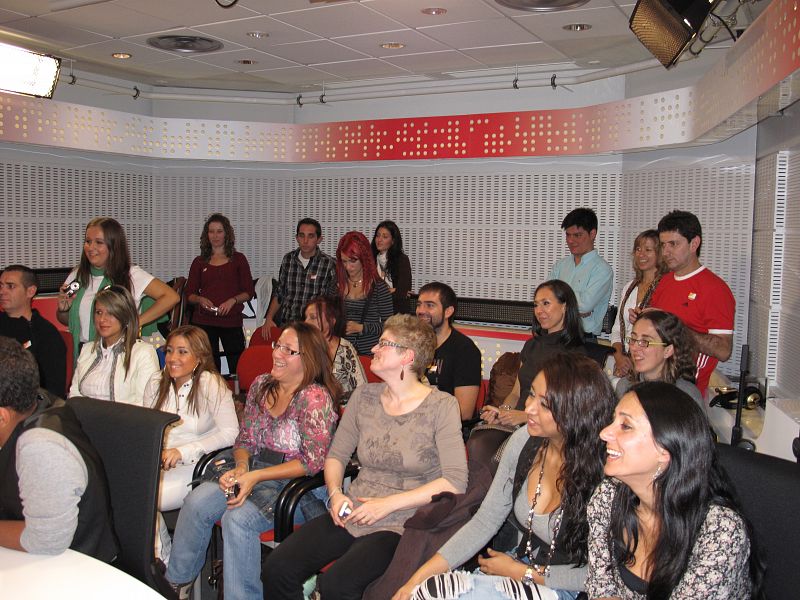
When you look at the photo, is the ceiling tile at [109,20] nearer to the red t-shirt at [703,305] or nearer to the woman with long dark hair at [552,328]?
the woman with long dark hair at [552,328]

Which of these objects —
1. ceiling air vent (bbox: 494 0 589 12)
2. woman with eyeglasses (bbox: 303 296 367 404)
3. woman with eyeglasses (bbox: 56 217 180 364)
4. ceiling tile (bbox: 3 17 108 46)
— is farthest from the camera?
ceiling tile (bbox: 3 17 108 46)

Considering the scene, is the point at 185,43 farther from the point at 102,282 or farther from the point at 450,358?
the point at 450,358

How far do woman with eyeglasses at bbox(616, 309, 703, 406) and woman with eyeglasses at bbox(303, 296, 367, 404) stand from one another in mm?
1618

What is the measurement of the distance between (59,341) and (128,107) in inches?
165

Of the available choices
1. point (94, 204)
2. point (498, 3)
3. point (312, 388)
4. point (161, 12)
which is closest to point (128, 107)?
point (94, 204)

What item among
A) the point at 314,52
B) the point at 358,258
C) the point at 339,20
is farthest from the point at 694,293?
the point at 314,52

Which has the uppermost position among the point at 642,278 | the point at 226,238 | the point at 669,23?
the point at 669,23

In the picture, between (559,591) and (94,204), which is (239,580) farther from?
(94,204)

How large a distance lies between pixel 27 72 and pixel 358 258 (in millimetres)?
2714

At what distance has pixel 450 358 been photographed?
14.1ft

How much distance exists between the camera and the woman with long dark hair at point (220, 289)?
6.81m

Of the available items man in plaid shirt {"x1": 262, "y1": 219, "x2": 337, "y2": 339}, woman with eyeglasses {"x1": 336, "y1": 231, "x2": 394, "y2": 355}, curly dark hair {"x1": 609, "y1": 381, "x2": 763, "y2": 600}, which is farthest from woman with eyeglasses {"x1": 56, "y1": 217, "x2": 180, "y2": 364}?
curly dark hair {"x1": 609, "y1": 381, "x2": 763, "y2": 600}

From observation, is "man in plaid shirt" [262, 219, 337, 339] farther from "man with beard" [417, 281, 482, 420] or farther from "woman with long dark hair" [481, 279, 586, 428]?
"woman with long dark hair" [481, 279, 586, 428]

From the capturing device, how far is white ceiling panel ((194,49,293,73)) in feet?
20.3
